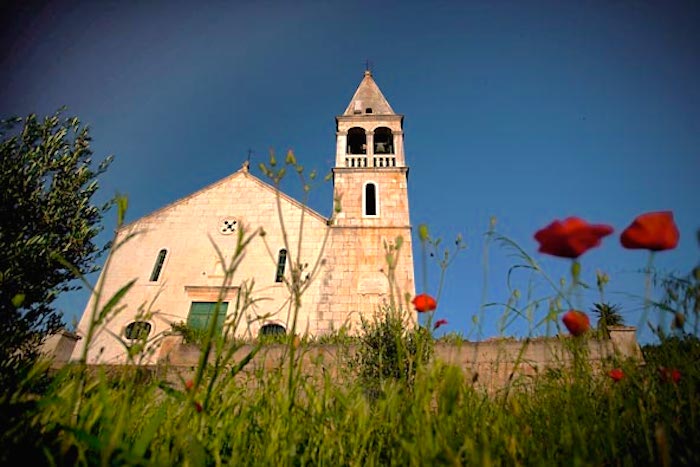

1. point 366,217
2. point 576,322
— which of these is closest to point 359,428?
point 576,322

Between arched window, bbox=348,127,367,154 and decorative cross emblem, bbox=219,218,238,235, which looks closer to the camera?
decorative cross emblem, bbox=219,218,238,235

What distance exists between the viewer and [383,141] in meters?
19.2

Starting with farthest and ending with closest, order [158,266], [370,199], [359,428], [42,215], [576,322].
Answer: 1. [370,199]
2. [158,266]
3. [42,215]
4. [359,428]
5. [576,322]

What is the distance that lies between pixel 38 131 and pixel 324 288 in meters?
9.50

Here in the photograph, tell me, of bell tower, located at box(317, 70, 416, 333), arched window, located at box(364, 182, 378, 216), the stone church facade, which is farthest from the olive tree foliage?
arched window, located at box(364, 182, 378, 216)

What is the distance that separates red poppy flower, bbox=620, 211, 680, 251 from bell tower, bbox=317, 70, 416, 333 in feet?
31.3

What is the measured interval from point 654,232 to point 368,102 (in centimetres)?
2008

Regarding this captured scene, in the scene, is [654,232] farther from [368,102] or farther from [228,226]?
[368,102]

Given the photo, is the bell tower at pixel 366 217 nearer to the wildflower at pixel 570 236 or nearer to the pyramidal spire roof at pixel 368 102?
the pyramidal spire roof at pixel 368 102

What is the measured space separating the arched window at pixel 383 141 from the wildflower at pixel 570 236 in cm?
1704

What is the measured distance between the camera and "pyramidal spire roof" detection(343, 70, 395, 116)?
19.3 metres

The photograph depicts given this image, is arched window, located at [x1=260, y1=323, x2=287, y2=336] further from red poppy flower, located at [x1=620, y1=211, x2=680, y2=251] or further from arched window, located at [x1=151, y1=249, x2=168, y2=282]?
red poppy flower, located at [x1=620, y1=211, x2=680, y2=251]

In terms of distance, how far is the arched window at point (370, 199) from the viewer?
15566mm

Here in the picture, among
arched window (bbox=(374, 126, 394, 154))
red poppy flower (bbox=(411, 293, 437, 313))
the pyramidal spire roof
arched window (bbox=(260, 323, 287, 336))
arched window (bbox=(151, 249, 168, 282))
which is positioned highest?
the pyramidal spire roof
